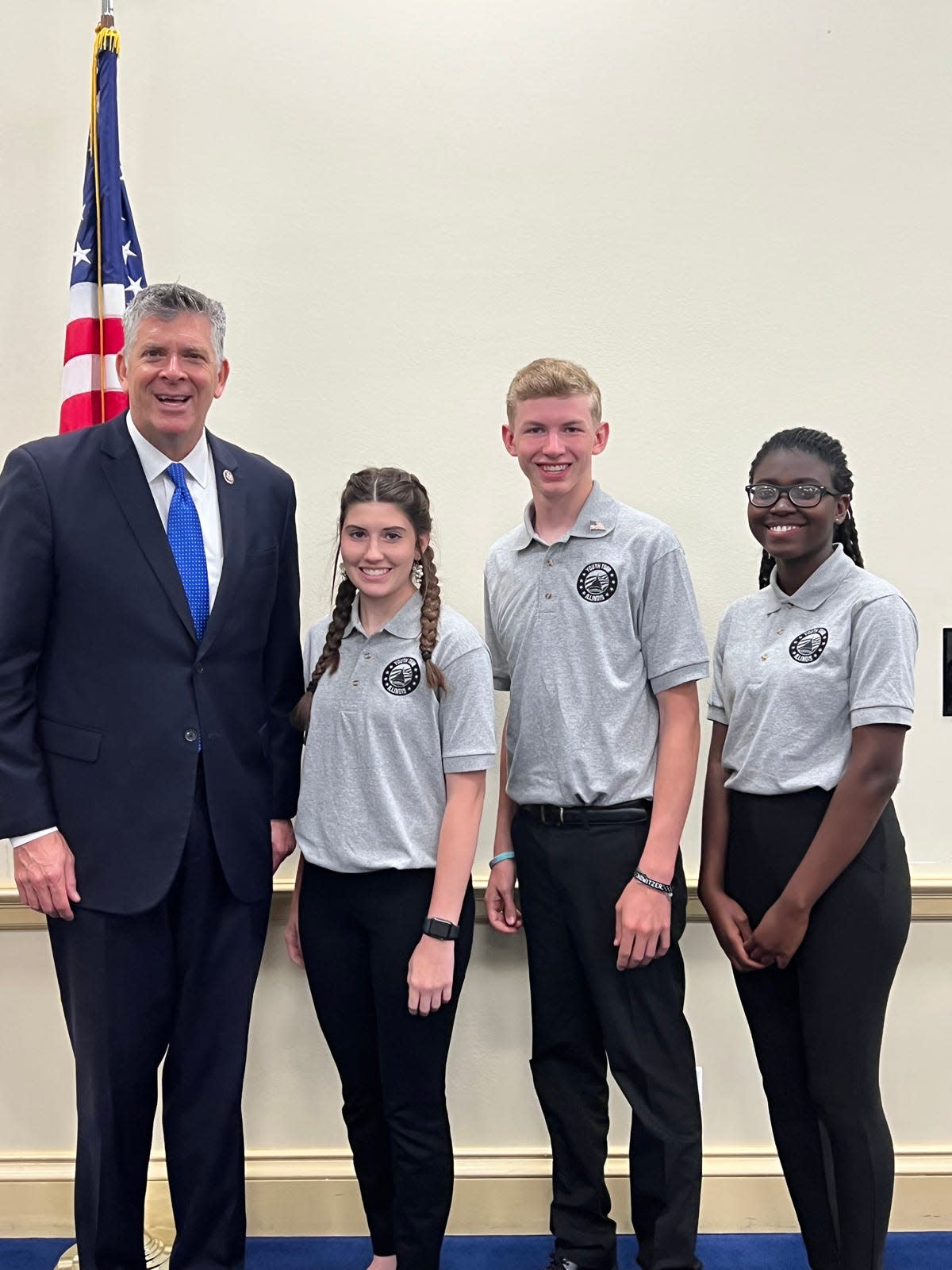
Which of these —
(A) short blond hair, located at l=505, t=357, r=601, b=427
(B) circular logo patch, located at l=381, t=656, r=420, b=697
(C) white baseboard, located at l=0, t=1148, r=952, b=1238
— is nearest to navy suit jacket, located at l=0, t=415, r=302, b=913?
(B) circular logo patch, located at l=381, t=656, r=420, b=697

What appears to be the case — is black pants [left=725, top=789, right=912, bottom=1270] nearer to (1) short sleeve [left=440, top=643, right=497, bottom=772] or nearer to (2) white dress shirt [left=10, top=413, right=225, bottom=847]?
(1) short sleeve [left=440, top=643, right=497, bottom=772]

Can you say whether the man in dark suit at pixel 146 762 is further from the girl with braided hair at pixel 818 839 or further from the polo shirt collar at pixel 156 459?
the girl with braided hair at pixel 818 839

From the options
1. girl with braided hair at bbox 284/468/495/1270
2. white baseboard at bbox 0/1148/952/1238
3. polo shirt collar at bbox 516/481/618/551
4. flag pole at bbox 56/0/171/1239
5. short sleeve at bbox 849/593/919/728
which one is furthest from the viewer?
white baseboard at bbox 0/1148/952/1238

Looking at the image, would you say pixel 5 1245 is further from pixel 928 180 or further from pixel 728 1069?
pixel 928 180

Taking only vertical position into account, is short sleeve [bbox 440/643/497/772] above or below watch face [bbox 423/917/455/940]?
above

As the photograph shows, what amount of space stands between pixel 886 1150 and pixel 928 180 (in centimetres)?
197

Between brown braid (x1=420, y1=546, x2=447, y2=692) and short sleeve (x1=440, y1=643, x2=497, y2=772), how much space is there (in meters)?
0.03

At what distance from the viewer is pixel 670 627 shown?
1.92 metres

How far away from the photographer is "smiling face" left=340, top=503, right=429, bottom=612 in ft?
6.16

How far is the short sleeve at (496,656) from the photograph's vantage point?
2090 mm

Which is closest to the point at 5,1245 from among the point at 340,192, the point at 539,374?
the point at 539,374

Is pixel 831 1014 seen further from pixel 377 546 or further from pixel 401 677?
pixel 377 546

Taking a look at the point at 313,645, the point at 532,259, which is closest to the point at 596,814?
the point at 313,645

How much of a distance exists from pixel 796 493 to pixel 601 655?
427mm
